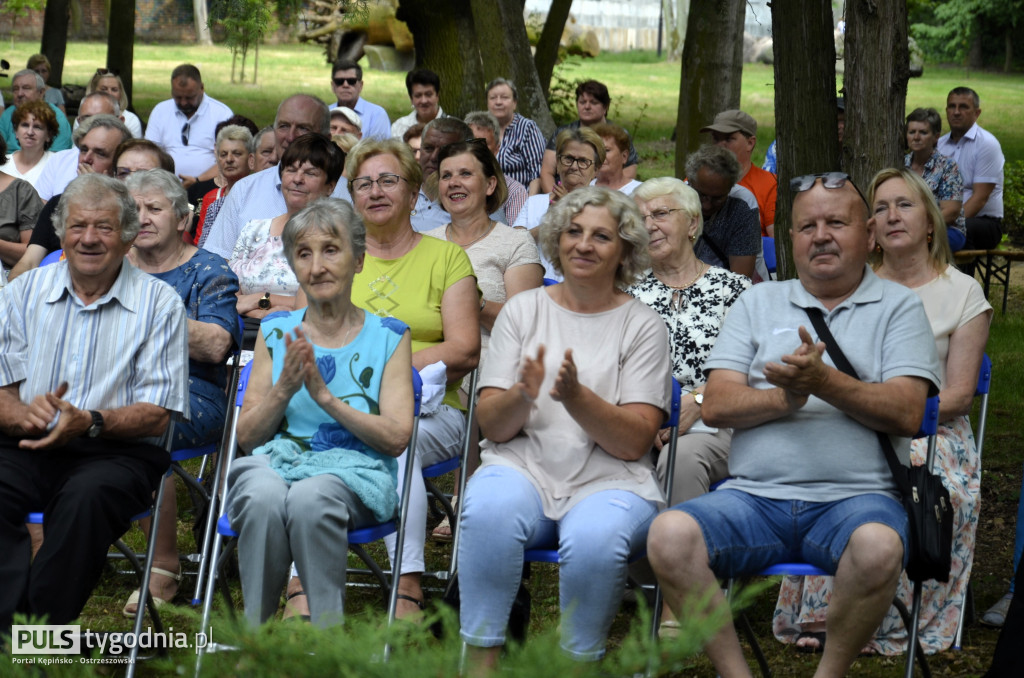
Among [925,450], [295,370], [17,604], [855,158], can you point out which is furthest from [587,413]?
[855,158]

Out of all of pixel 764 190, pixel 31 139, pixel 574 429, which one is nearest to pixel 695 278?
pixel 574 429

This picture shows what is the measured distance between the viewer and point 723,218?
621 centimetres

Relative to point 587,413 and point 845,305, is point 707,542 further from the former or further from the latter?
point 845,305

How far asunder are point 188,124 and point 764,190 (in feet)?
19.1

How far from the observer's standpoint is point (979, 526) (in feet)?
18.3

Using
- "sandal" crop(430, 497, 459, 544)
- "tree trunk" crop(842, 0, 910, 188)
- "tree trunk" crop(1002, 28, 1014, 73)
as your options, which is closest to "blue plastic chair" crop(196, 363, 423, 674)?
"sandal" crop(430, 497, 459, 544)

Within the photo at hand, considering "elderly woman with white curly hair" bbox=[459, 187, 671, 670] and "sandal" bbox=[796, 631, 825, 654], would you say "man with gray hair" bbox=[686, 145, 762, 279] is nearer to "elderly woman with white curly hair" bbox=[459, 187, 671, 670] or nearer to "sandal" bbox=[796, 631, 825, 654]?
"elderly woman with white curly hair" bbox=[459, 187, 671, 670]

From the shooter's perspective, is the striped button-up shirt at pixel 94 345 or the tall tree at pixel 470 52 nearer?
the striped button-up shirt at pixel 94 345

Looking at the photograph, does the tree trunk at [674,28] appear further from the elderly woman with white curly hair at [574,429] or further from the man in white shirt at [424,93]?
the elderly woman with white curly hair at [574,429]

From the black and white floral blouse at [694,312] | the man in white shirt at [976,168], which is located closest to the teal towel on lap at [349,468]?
the black and white floral blouse at [694,312]

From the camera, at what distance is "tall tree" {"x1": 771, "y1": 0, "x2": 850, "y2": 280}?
5816 millimetres

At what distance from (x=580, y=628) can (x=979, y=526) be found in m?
2.83

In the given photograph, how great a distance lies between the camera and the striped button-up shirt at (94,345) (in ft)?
13.4

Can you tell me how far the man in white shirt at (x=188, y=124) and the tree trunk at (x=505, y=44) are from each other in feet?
8.41
